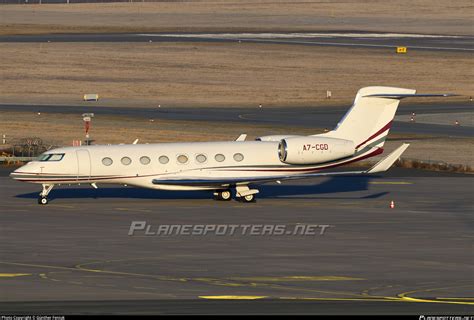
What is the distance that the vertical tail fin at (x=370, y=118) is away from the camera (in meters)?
55.2

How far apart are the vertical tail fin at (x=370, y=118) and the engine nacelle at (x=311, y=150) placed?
117cm

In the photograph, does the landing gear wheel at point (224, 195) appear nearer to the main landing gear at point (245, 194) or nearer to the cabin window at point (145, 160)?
the main landing gear at point (245, 194)

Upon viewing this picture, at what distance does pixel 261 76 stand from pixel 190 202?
62713 millimetres

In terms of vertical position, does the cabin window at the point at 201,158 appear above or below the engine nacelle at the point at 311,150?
below

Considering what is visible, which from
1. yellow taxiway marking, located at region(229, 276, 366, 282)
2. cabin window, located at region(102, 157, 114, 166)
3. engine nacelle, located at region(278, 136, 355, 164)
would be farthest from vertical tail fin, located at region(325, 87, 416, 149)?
yellow taxiway marking, located at region(229, 276, 366, 282)

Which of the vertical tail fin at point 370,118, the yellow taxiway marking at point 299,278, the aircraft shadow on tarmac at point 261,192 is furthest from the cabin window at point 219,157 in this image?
the yellow taxiway marking at point 299,278

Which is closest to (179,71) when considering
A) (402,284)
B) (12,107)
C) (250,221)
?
(12,107)

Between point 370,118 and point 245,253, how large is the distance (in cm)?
1790

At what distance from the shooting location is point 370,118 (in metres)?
55.4

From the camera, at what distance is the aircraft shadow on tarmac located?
189 ft

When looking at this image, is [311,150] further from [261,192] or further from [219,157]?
[261,192]

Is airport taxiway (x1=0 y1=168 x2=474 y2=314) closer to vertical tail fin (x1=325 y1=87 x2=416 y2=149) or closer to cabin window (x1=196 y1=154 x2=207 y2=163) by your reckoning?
cabin window (x1=196 y1=154 x2=207 y2=163)

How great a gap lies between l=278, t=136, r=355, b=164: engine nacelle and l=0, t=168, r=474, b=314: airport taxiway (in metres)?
2.18

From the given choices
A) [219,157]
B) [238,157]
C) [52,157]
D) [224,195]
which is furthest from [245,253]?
[52,157]
